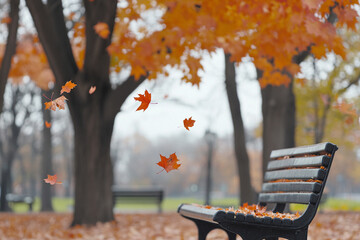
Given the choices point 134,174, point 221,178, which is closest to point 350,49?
point 221,178

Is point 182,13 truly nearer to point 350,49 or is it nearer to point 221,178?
point 350,49

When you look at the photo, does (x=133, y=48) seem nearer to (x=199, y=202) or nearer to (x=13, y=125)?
(x=13, y=125)

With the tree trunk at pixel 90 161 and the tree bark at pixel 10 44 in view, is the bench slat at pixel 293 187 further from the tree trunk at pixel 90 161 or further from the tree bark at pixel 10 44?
the tree bark at pixel 10 44

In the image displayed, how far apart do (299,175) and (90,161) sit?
484 cm

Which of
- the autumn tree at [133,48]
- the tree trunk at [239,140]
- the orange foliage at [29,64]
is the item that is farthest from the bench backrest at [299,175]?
the orange foliage at [29,64]

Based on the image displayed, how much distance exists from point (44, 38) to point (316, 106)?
1258cm

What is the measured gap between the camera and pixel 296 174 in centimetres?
387

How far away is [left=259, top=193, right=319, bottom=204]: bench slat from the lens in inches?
132

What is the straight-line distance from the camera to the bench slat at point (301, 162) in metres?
3.43

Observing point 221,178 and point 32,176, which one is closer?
point 32,176

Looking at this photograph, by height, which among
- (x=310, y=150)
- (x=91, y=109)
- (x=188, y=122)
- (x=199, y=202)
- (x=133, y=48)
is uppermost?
(x=133, y=48)

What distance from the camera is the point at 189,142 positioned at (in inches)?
3017

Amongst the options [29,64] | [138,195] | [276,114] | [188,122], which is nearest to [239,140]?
[276,114]

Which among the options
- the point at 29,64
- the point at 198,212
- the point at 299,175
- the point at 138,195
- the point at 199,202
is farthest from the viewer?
the point at 199,202
